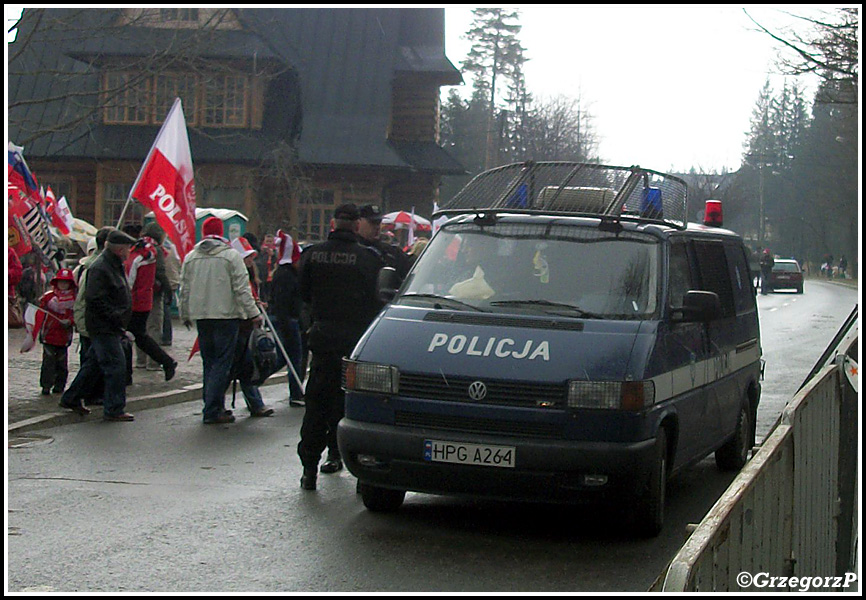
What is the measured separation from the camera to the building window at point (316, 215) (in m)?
42.3

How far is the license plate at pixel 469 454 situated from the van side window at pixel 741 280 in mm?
3551

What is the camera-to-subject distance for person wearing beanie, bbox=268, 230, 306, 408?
1325cm

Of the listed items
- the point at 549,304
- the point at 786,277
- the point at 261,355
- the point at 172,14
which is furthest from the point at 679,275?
the point at 786,277

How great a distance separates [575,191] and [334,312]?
6.23 ft

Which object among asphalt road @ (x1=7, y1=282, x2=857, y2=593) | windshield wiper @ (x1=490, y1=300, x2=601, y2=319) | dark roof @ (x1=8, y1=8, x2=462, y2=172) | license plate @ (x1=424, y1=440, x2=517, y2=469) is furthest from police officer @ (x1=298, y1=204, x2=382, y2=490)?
dark roof @ (x1=8, y1=8, x2=462, y2=172)

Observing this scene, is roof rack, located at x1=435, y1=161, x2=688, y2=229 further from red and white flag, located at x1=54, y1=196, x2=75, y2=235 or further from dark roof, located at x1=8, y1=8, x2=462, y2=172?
dark roof, located at x1=8, y1=8, x2=462, y2=172

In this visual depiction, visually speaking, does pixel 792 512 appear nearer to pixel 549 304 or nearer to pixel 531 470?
pixel 531 470

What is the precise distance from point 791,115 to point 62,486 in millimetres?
119671

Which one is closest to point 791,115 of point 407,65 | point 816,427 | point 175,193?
point 407,65

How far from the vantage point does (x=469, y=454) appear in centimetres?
691

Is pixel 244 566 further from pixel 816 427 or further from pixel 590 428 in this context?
pixel 816 427

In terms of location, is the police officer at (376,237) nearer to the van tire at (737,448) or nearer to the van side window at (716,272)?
the van side window at (716,272)

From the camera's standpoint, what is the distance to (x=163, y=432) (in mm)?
A: 11305

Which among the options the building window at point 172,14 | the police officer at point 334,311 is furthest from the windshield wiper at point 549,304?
the building window at point 172,14
